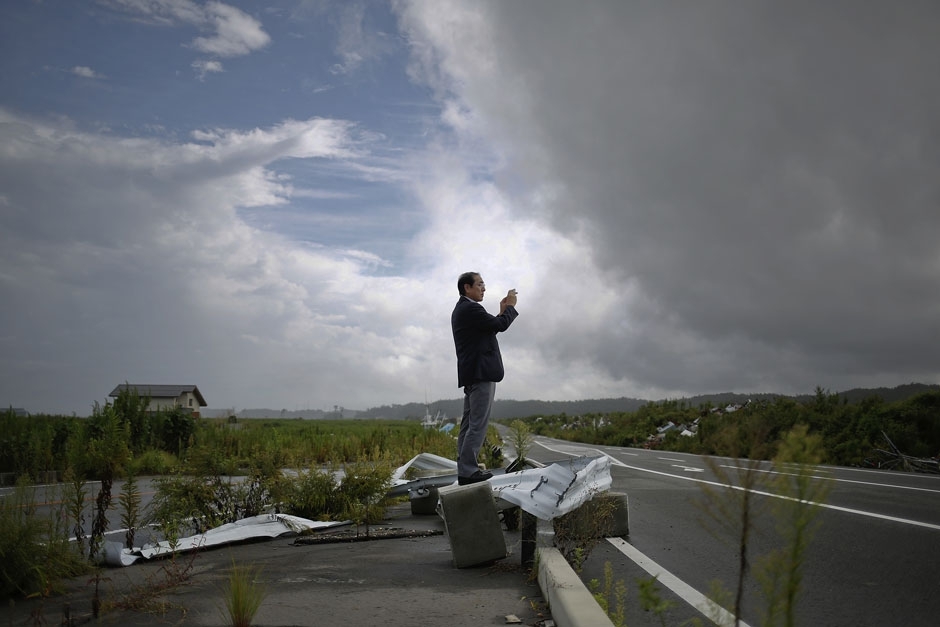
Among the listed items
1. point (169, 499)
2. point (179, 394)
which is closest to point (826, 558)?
point (169, 499)

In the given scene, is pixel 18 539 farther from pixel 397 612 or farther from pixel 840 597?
pixel 840 597

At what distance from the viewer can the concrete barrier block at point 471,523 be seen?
5.34 meters

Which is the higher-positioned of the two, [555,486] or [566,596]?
[555,486]

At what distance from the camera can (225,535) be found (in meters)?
6.98

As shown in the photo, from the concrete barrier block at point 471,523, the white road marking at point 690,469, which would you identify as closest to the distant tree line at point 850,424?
the white road marking at point 690,469

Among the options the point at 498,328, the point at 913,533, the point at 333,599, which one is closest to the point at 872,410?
the point at 913,533

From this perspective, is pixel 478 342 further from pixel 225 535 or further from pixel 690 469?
pixel 690 469

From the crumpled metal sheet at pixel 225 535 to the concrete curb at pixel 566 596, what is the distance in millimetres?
3063

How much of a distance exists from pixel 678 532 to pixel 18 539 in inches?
241

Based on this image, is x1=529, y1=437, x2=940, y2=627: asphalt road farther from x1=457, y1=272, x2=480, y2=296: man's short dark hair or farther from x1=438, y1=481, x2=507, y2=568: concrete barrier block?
x1=457, y1=272, x2=480, y2=296: man's short dark hair

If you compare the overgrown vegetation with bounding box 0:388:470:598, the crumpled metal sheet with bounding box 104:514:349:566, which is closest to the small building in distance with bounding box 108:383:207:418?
the overgrown vegetation with bounding box 0:388:470:598

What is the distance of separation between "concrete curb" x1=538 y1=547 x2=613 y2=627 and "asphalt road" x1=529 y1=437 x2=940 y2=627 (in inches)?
11.5

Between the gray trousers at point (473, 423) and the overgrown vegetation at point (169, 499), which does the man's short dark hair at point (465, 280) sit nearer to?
the gray trousers at point (473, 423)

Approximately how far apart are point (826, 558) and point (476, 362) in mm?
3575
